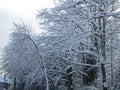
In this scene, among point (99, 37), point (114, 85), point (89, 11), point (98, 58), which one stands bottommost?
point (114, 85)

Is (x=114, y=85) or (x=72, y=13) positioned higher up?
(x=72, y=13)

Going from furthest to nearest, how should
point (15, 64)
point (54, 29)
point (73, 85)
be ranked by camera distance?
point (15, 64), point (73, 85), point (54, 29)

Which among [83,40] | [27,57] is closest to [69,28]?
[83,40]

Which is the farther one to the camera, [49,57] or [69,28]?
[49,57]

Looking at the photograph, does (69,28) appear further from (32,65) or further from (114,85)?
(32,65)

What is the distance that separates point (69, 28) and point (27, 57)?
16164 millimetres

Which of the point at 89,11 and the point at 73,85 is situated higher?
the point at 89,11

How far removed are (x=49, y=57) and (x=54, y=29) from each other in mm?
6323

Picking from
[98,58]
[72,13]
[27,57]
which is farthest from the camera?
[27,57]

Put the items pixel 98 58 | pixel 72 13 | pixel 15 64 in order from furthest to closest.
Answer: pixel 15 64
pixel 98 58
pixel 72 13

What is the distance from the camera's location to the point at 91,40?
80.5 ft

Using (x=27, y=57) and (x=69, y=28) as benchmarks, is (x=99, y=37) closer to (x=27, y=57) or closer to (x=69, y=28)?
(x=69, y=28)

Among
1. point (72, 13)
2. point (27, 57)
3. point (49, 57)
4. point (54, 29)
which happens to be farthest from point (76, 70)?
point (72, 13)

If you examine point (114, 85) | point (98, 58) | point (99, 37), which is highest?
point (99, 37)
